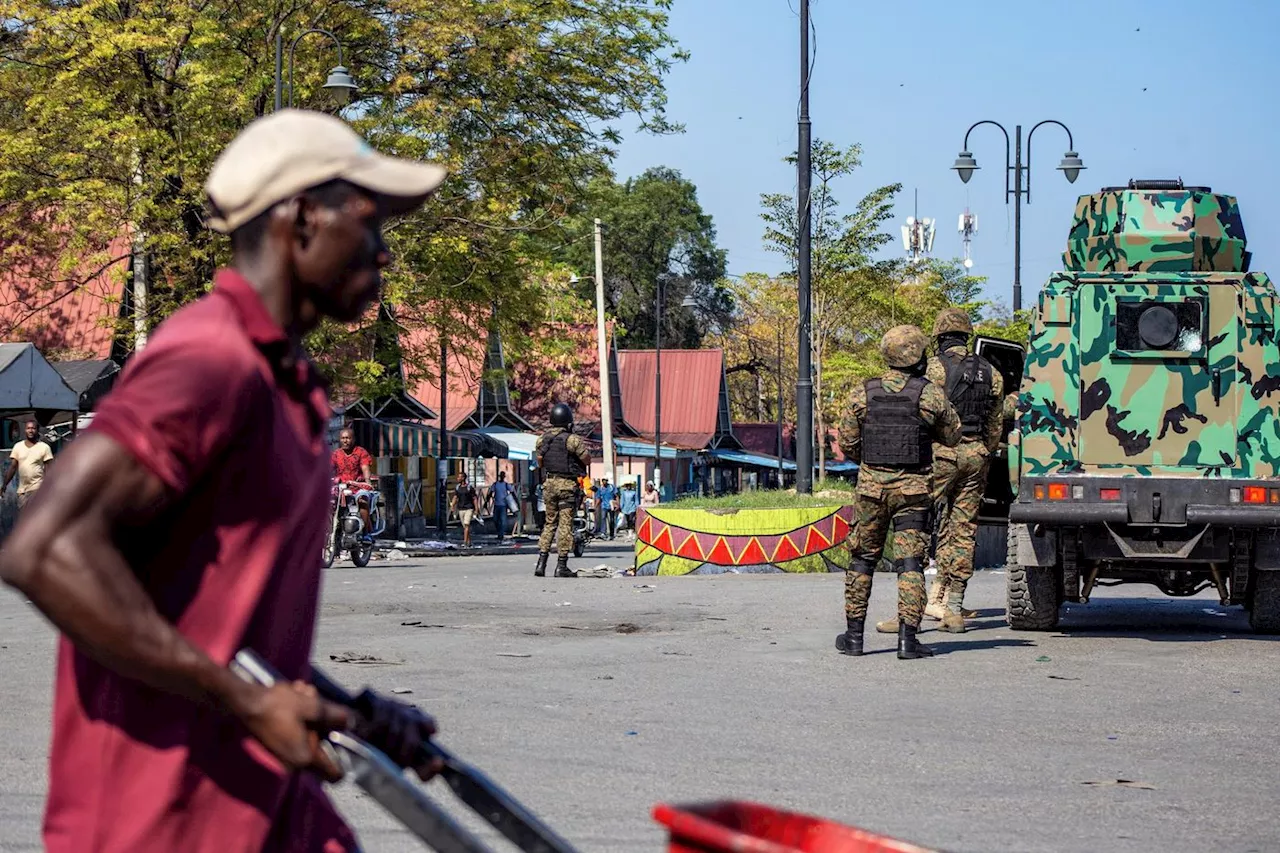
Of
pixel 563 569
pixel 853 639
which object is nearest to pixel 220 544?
pixel 853 639

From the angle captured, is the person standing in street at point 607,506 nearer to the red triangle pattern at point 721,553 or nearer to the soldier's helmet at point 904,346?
the red triangle pattern at point 721,553

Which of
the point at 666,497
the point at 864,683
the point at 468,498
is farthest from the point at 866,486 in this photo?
the point at 666,497

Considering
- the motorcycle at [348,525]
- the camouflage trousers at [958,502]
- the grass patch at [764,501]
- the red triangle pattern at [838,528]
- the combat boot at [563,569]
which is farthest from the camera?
the motorcycle at [348,525]

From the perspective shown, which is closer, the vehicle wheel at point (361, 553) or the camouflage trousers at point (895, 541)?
the camouflage trousers at point (895, 541)

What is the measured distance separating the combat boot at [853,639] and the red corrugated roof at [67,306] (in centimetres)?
1894

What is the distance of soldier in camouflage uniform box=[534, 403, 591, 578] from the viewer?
21.3 m

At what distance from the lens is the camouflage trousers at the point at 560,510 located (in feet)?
70.1

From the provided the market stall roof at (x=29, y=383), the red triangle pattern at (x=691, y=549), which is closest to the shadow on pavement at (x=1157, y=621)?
the red triangle pattern at (x=691, y=549)

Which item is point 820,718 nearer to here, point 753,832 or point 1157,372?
point 1157,372

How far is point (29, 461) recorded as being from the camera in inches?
914

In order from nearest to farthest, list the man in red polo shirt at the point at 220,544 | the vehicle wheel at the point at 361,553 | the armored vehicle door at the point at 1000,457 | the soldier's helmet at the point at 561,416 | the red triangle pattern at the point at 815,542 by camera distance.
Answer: the man in red polo shirt at the point at 220,544 < the armored vehicle door at the point at 1000,457 < the soldier's helmet at the point at 561,416 < the red triangle pattern at the point at 815,542 < the vehicle wheel at the point at 361,553

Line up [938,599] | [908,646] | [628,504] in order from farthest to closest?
[628,504]
[938,599]
[908,646]

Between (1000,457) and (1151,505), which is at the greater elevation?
(1000,457)

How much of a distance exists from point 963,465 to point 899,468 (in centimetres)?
239
